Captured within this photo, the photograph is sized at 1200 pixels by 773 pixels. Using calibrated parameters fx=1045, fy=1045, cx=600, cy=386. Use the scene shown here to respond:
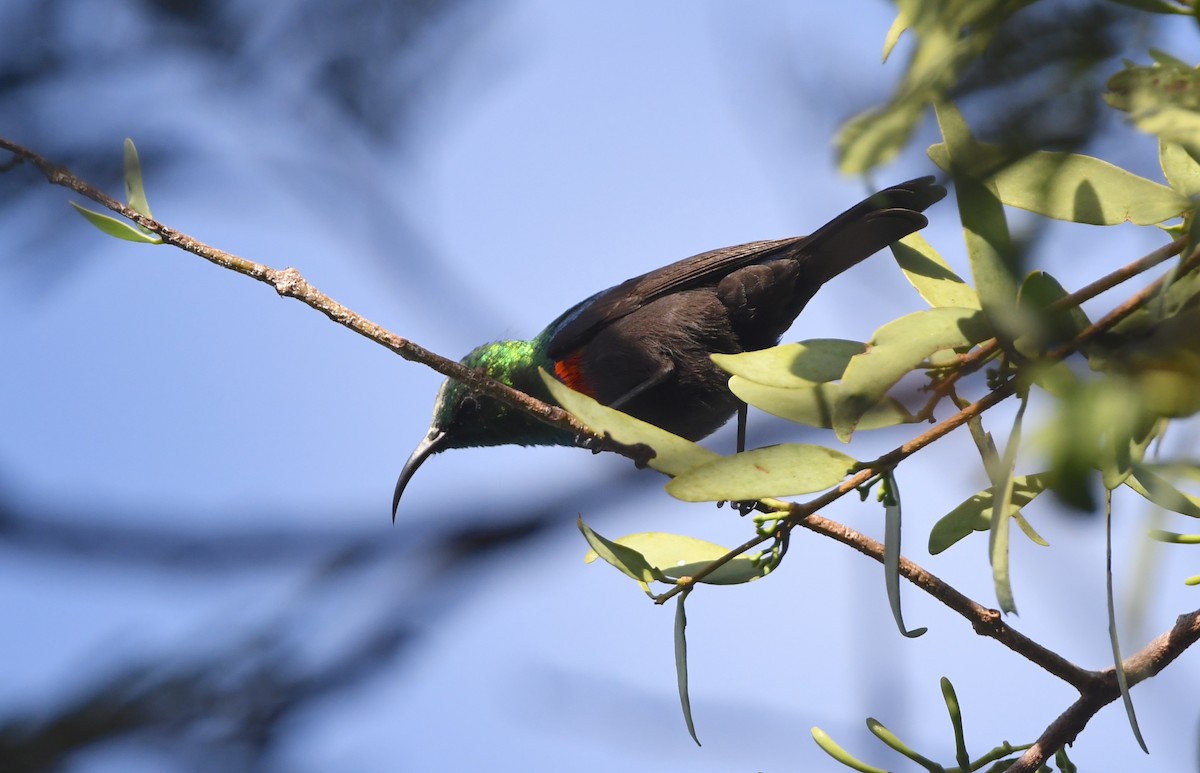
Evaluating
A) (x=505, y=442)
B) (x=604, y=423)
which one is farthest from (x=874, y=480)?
(x=505, y=442)

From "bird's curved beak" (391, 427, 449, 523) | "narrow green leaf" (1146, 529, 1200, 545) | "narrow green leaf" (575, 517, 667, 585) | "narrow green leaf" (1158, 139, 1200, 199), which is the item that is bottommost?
"narrow green leaf" (1146, 529, 1200, 545)

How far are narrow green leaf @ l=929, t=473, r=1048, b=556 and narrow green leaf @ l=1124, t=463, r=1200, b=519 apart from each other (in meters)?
0.15

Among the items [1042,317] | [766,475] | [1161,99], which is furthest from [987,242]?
[766,475]

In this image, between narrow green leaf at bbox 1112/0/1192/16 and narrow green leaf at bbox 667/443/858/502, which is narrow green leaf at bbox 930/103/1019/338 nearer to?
narrow green leaf at bbox 1112/0/1192/16

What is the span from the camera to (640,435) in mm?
1489

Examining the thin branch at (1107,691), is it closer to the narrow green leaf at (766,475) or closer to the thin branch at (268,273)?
the narrow green leaf at (766,475)

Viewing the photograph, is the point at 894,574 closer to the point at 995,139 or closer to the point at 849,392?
the point at 849,392

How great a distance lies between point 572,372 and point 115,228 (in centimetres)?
284

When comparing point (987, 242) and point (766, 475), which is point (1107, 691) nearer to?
point (766, 475)

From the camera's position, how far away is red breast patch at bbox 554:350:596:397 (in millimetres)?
4555

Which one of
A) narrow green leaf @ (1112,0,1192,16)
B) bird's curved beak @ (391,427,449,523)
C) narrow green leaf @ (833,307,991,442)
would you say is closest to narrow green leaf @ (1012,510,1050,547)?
narrow green leaf @ (833,307,991,442)

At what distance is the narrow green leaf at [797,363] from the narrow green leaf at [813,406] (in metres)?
0.03

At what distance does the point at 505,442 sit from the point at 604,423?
12.0ft

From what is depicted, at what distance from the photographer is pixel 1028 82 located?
2.92ft
